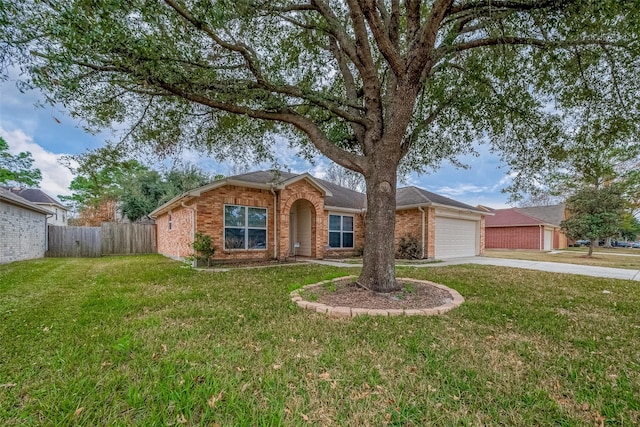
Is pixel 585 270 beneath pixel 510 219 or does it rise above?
beneath

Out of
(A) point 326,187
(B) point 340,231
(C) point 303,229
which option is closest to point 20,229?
(C) point 303,229

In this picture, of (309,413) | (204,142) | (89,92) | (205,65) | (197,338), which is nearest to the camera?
(309,413)

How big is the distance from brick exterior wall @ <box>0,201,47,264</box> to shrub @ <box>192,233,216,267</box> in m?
7.54

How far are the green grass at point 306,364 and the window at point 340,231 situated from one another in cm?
905

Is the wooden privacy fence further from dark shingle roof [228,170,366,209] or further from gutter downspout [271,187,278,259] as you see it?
gutter downspout [271,187,278,259]

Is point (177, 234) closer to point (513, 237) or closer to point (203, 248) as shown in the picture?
point (203, 248)

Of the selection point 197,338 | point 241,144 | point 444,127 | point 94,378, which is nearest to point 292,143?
point 241,144

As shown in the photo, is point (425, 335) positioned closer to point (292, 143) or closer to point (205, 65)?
point (205, 65)

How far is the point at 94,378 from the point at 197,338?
1035 mm

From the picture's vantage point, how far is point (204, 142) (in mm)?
8023

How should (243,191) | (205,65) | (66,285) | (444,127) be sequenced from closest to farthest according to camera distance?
1. (205,65)
2. (66,285)
3. (444,127)
4. (243,191)

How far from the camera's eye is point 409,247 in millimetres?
13336

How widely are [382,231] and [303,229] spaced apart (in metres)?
8.82

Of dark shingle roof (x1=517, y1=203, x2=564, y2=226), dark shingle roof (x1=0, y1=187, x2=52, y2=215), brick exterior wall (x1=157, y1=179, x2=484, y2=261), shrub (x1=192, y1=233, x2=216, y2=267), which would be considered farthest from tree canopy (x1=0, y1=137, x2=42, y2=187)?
dark shingle roof (x1=517, y1=203, x2=564, y2=226)
